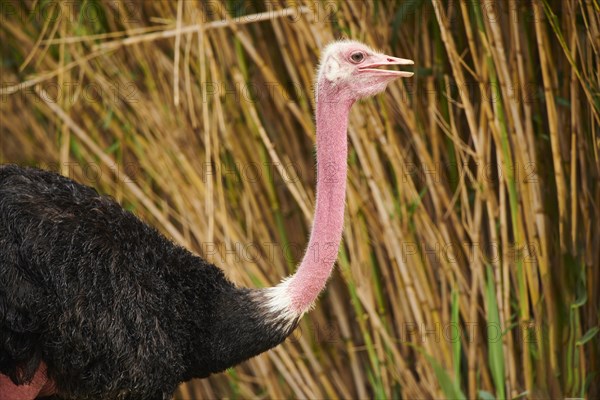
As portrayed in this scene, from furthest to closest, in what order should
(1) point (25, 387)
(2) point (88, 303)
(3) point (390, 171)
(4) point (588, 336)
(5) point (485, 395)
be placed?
(3) point (390, 171), (5) point (485, 395), (4) point (588, 336), (1) point (25, 387), (2) point (88, 303)

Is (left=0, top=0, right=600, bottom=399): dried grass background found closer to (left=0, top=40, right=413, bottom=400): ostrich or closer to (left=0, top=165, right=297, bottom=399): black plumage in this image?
(left=0, top=40, right=413, bottom=400): ostrich

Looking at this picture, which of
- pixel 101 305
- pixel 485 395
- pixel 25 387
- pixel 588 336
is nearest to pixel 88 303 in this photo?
pixel 101 305

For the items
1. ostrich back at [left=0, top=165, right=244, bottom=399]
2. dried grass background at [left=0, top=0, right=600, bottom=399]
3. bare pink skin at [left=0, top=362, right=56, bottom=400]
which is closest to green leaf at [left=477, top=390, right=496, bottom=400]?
dried grass background at [left=0, top=0, right=600, bottom=399]

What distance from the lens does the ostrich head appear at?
3.45 m

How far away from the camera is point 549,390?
386 centimetres

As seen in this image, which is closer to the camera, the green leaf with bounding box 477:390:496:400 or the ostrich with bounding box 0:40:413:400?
the ostrich with bounding box 0:40:413:400

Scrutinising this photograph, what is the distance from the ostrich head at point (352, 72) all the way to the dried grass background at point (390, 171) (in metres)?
0.39

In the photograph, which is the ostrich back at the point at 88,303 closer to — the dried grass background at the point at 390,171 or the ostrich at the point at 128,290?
the ostrich at the point at 128,290

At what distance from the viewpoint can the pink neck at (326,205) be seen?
3.37m

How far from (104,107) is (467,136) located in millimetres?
1926

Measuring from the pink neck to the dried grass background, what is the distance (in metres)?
0.60

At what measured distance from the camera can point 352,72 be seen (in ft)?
11.3

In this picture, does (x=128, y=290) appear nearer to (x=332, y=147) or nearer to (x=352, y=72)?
(x=332, y=147)

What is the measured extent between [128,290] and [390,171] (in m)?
1.39
